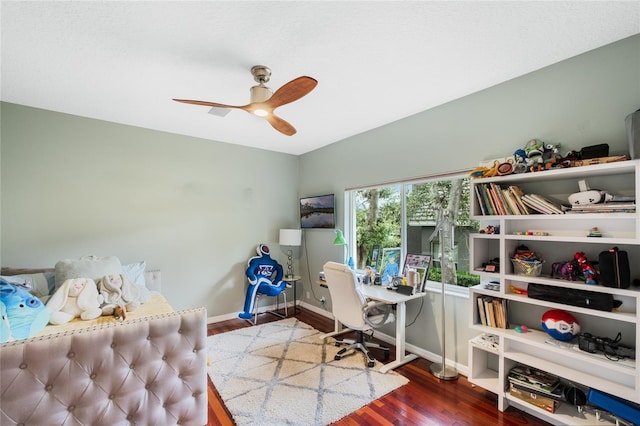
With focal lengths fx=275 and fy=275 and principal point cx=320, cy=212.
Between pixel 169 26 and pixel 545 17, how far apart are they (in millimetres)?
2181

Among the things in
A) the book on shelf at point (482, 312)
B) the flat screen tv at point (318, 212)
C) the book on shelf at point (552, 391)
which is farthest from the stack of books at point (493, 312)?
the flat screen tv at point (318, 212)

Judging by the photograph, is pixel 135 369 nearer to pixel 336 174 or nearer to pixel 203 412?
pixel 203 412

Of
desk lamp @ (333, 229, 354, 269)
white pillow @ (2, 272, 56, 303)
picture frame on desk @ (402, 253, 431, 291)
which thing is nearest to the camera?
white pillow @ (2, 272, 56, 303)

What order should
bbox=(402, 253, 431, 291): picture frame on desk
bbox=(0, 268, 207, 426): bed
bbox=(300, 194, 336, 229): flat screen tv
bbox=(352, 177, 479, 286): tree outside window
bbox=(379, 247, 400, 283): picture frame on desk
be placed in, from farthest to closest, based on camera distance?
bbox=(300, 194, 336, 229): flat screen tv, bbox=(379, 247, 400, 283): picture frame on desk, bbox=(402, 253, 431, 291): picture frame on desk, bbox=(352, 177, 479, 286): tree outside window, bbox=(0, 268, 207, 426): bed

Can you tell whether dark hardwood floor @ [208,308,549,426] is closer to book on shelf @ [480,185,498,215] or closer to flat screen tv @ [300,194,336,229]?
book on shelf @ [480,185,498,215]

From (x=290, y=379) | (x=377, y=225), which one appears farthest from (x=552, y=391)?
(x=377, y=225)

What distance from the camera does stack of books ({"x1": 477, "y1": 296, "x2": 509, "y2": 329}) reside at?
2.14 metres

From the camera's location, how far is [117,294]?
8.06 ft

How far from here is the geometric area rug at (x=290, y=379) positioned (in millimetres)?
2049

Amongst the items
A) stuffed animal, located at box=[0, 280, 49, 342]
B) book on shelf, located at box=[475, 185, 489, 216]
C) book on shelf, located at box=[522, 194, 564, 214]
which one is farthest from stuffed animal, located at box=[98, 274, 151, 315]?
book on shelf, located at box=[522, 194, 564, 214]

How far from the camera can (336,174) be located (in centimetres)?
404

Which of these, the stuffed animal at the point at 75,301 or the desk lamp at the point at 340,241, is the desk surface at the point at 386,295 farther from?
the stuffed animal at the point at 75,301

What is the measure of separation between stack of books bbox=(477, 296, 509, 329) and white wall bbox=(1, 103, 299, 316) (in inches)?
120

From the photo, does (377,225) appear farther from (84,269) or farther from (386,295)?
(84,269)
